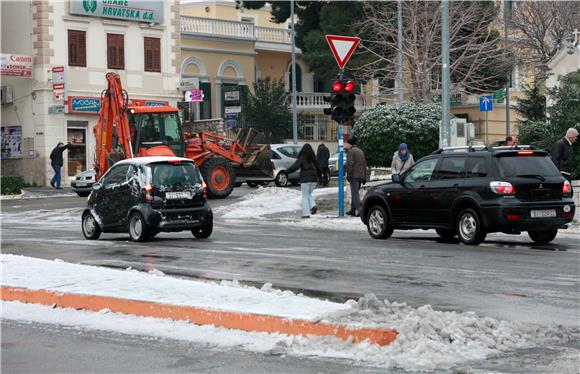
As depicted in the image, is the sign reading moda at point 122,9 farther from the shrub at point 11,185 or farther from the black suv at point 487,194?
the black suv at point 487,194

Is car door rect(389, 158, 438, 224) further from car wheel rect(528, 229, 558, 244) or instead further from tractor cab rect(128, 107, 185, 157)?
tractor cab rect(128, 107, 185, 157)

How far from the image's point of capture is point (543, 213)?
59.4 feet

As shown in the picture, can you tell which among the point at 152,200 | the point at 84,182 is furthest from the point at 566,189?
the point at 84,182

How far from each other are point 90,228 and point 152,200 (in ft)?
6.77

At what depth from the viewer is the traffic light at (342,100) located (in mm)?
25281

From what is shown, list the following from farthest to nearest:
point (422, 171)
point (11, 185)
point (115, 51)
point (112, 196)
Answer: point (115, 51) → point (11, 185) → point (112, 196) → point (422, 171)

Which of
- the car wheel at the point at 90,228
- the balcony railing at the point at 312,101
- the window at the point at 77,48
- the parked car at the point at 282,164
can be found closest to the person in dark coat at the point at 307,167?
the car wheel at the point at 90,228

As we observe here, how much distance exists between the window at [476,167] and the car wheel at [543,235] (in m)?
1.42

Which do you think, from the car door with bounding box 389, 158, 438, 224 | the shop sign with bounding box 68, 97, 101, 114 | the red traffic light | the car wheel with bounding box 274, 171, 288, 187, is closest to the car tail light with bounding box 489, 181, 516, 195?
the car door with bounding box 389, 158, 438, 224

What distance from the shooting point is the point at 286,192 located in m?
35.0

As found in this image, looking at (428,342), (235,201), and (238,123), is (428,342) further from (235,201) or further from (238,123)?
(238,123)

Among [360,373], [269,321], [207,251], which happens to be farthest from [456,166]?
[360,373]

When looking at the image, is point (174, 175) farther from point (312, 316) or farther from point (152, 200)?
point (312, 316)

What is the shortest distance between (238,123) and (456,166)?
39.8 meters
